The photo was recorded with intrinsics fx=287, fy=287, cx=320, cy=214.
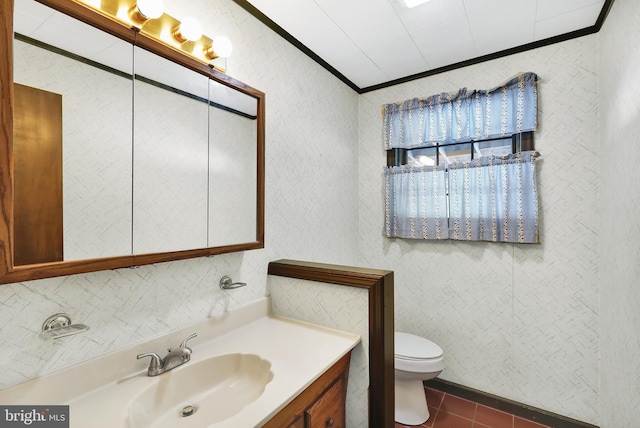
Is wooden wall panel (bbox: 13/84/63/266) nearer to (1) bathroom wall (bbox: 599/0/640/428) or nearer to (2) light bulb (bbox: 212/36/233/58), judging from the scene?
(2) light bulb (bbox: 212/36/233/58)

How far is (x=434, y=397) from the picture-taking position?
2080 mm

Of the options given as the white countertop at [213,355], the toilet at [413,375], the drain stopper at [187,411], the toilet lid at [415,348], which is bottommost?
the toilet at [413,375]

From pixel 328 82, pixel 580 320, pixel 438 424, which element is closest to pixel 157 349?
pixel 438 424

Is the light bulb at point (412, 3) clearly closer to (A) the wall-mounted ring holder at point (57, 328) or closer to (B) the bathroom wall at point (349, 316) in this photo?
(B) the bathroom wall at point (349, 316)

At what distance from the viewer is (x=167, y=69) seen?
3.58 feet

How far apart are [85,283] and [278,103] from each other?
1282 mm

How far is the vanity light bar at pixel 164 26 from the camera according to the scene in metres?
0.93

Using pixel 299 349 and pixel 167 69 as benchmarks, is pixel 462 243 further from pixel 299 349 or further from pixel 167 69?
pixel 167 69

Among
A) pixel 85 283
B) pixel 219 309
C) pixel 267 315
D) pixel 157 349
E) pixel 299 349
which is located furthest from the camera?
pixel 267 315

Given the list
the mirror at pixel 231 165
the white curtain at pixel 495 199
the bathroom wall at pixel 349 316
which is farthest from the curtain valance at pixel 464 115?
the bathroom wall at pixel 349 316

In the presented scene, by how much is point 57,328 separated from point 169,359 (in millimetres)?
360

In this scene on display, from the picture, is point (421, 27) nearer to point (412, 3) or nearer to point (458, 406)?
point (412, 3)

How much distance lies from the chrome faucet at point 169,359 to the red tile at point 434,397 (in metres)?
1.76

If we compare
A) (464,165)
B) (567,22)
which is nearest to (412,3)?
(567,22)
